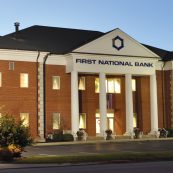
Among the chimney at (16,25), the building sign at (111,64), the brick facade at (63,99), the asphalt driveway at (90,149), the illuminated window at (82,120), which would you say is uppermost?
the chimney at (16,25)

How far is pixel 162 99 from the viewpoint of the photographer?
53.4 m

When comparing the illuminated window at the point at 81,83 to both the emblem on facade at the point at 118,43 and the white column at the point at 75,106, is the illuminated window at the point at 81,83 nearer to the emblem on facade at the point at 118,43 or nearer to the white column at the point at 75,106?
the white column at the point at 75,106

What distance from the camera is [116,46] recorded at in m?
49.1

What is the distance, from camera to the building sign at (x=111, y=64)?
4697cm

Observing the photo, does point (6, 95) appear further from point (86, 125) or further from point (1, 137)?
point (1, 137)

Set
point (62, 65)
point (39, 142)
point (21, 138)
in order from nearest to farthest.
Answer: point (21, 138) → point (39, 142) → point (62, 65)

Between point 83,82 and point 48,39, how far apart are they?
18.2 ft

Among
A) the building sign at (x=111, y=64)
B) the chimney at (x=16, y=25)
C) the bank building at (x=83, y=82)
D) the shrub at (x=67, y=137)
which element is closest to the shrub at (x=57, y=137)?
the shrub at (x=67, y=137)

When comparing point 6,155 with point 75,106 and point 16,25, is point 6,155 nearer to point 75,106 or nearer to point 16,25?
point 75,106

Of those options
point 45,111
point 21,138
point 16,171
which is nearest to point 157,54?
point 45,111

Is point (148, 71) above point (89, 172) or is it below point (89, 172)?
above

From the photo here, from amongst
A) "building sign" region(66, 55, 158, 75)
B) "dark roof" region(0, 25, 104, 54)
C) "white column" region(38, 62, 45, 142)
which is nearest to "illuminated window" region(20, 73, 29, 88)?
"white column" region(38, 62, 45, 142)

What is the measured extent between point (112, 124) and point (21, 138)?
2693 centimetres

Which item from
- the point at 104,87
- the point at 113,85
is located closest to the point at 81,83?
the point at 104,87
